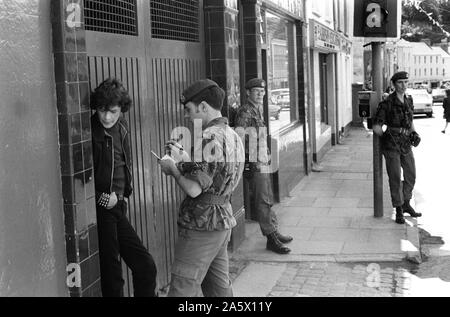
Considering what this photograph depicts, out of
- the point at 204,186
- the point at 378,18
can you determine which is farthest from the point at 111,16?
the point at 378,18

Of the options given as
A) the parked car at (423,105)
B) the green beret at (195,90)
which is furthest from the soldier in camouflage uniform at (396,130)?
the parked car at (423,105)

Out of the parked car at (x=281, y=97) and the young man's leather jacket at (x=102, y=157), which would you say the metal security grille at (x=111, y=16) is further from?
the parked car at (x=281, y=97)

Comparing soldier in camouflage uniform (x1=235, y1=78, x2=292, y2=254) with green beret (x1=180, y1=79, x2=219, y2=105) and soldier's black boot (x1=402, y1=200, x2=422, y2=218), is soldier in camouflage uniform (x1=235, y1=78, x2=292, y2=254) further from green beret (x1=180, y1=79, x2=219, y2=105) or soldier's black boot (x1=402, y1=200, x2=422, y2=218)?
green beret (x1=180, y1=79, x2=219, y2=105)

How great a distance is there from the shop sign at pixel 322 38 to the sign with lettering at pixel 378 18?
4008 mm

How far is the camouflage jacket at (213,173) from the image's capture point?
155 inches

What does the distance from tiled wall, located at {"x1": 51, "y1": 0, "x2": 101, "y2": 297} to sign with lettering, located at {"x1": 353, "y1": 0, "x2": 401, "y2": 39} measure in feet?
18.3

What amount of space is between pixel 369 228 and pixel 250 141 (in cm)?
223

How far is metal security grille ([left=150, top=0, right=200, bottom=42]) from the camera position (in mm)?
5848

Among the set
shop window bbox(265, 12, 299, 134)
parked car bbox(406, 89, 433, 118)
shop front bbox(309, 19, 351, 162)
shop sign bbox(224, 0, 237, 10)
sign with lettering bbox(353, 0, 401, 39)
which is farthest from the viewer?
parked car bbox(406, 89, 433, 118)

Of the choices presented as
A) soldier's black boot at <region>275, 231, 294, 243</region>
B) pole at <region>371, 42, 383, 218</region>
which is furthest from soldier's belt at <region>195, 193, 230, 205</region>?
pole at <region>371, 42, 383, 218</region>

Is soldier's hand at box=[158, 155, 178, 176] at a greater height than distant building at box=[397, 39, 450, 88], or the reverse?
distant building at box=[397, 39, 450, 88]

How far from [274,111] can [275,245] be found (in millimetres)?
3371
